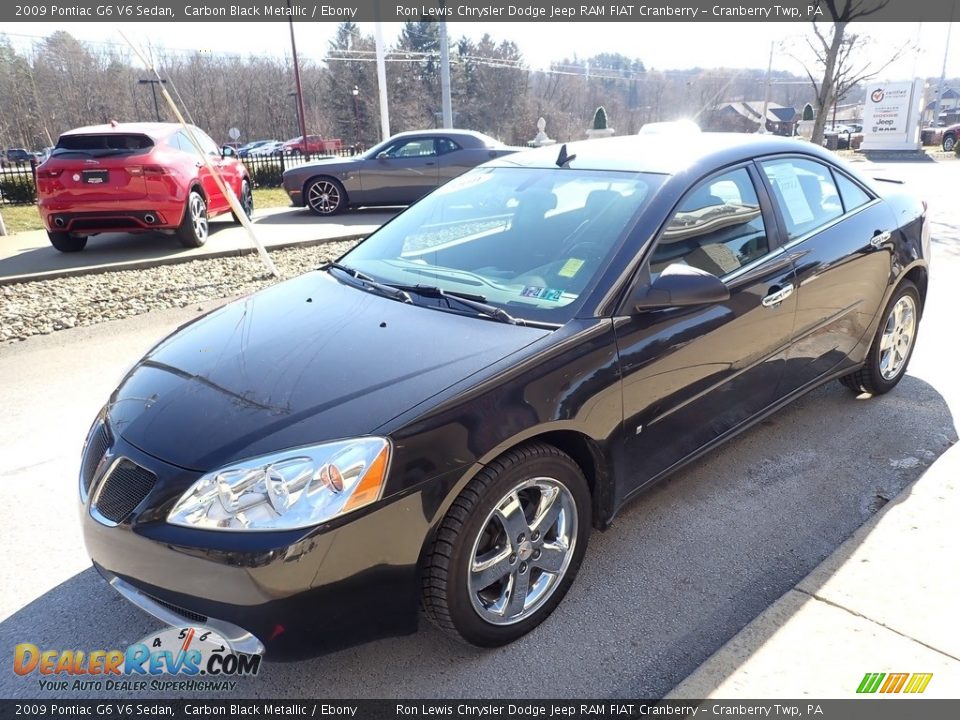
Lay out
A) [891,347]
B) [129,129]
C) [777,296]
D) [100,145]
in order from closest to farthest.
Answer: [777,296]
[891,347]
[100,145]
[129,129]

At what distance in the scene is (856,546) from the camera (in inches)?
112

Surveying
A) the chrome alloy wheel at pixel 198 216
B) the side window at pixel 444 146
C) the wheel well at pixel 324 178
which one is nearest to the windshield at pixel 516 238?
the chrome alloy wheel at pixel 198 216

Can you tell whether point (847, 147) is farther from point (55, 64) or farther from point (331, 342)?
point (55, 64)

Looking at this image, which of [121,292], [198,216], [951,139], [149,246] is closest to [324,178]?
[198,216]

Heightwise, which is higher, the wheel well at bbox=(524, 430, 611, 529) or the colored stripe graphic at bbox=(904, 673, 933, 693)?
the wheel well at bbox=(524, 430, 611, 529)

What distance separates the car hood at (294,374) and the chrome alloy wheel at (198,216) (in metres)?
6.83

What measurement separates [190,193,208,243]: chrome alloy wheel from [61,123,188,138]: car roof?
0.90 m

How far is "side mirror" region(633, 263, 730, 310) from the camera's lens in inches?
105

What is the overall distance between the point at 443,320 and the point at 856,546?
1.91m

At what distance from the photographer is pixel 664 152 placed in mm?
3354

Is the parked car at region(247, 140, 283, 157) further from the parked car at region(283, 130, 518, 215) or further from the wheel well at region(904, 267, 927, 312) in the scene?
the wheel well at region(904, 267, 927, 312)

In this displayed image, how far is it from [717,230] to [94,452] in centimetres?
266

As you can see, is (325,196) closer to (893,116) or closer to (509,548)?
(509,548)

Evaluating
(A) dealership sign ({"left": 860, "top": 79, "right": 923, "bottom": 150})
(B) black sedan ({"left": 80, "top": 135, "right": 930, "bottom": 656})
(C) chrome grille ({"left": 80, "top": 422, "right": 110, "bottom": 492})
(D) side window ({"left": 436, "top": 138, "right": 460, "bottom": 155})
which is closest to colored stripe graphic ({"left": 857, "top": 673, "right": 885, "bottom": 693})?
(B) black sedan ({"left": 80, "top": 135, "right": 930, "bottom": 656})
